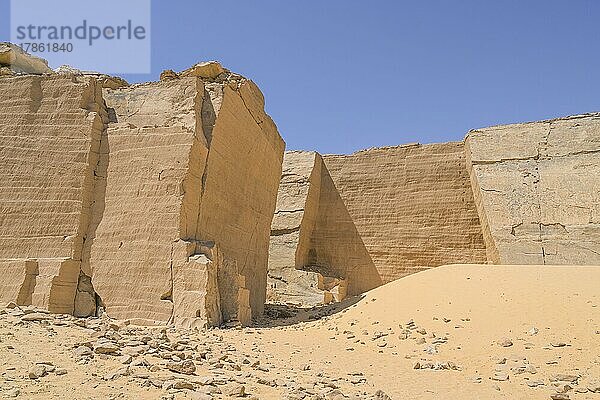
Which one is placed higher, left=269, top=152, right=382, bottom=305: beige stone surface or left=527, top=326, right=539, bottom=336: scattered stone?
left=269, top=152, right=382, bottom=305: beige stone surface

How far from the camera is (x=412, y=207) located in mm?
17625

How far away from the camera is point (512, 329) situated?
6.71 meters

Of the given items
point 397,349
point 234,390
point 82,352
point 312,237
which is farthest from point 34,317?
point 312,237

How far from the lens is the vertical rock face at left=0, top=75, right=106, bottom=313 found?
28.9 ft

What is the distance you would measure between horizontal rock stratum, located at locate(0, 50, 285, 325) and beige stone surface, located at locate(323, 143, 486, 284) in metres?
8.37

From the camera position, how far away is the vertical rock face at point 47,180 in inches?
347

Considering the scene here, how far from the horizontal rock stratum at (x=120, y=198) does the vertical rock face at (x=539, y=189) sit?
26.5 ft

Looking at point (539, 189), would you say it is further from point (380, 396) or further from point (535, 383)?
point (380, 396)

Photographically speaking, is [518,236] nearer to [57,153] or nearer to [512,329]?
[512,329]

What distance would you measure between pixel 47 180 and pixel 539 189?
12490 mm

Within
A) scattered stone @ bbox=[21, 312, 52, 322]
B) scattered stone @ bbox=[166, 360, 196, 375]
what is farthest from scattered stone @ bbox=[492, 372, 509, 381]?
scattered stone @ bbox=[21, 312, 52, 322]

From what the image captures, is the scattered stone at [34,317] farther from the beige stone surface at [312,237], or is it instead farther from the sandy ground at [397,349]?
the beige stone surface at [312,237]

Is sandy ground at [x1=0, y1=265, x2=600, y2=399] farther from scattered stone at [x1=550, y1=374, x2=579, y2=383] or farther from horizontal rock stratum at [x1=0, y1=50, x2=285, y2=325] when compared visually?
horizontal rock stratum at [x1=0, y1=50, x2=285, y2=325]

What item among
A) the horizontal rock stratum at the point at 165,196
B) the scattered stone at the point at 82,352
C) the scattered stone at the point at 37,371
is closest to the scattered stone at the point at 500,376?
the scattered stone at the point at 82,352
